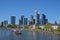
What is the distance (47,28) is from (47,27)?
2.21 ft

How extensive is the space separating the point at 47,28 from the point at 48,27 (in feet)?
3.07

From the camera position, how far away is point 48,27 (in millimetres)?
121500

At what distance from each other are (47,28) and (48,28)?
1112 mm

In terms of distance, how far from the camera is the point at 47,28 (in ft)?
400

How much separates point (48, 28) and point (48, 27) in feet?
2.44

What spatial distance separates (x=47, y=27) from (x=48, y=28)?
60.5 inches

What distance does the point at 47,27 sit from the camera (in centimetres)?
12238

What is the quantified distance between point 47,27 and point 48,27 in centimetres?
101
